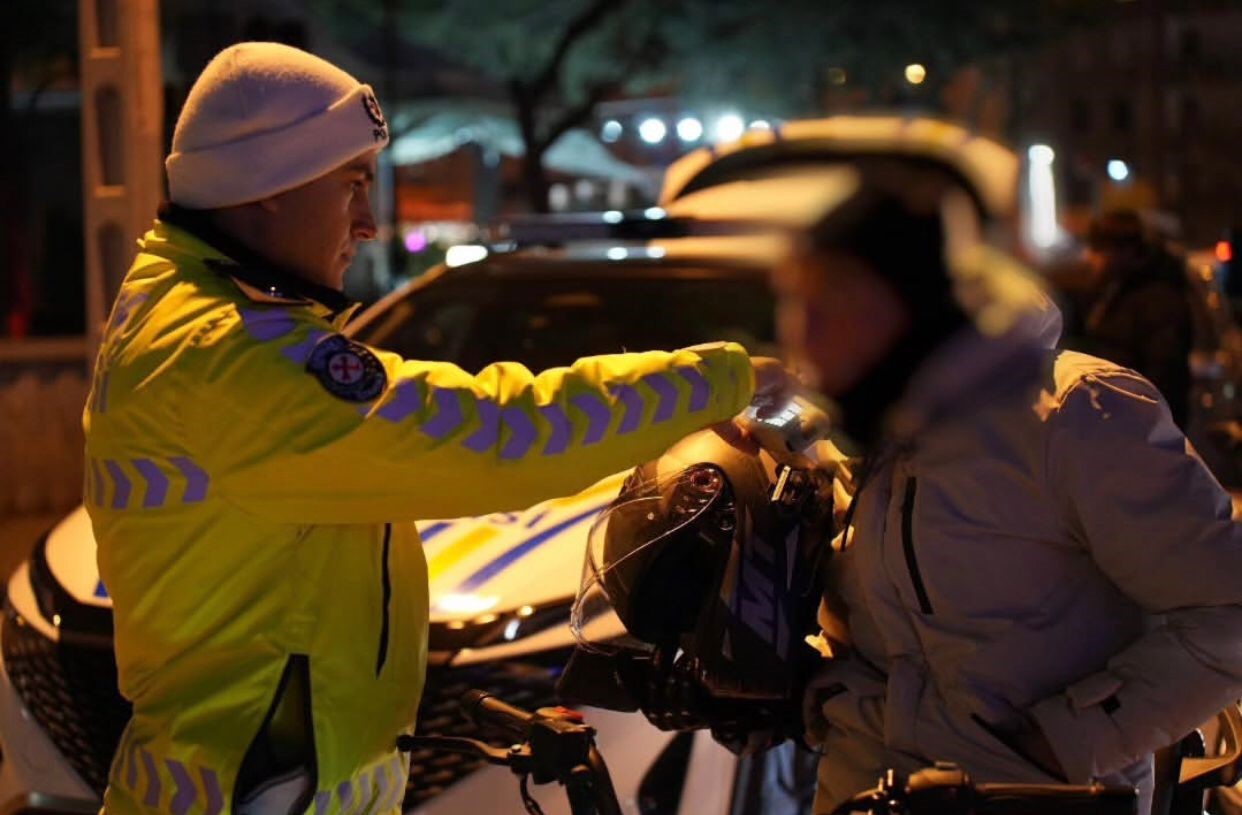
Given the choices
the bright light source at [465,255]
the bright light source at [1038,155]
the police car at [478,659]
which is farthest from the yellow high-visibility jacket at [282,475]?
the bright light source at [465,255]

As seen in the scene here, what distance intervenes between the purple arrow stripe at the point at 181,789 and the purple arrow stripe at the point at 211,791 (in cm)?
2

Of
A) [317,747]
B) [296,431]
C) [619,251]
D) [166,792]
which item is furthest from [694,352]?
[619,251]

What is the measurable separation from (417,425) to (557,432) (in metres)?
0.17

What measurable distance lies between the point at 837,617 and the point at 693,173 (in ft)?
3.07

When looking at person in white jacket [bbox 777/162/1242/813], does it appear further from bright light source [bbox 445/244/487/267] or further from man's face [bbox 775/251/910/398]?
bright light source [bbox 445/244/487/267]

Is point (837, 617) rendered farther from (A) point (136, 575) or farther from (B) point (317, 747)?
(A) point (136, 575)

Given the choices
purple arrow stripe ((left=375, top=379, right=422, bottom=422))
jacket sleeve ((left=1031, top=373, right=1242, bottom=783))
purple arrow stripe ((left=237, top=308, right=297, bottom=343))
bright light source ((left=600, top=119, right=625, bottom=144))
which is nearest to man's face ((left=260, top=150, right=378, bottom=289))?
purple arrow stripe ((left=237, top=308, right=297, bottom=343))

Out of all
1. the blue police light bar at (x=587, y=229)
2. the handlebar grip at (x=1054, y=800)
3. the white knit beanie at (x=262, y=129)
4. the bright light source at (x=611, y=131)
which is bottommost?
the bright light source at (x=611, y=131)

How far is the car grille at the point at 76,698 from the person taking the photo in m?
4.13

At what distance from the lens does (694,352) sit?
2.21m

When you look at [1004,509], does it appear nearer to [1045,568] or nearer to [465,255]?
[1045,568]

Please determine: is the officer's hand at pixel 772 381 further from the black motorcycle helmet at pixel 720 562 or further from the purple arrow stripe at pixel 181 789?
the purple arrow stripe at pixel 181 789

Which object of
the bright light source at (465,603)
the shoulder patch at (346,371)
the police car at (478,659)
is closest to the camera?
the shoulder patch at (346,371)

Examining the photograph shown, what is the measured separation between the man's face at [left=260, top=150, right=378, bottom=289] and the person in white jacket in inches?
23.1
